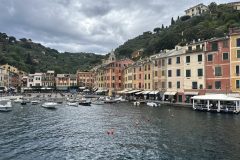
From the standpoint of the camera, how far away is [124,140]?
35969 millimetres

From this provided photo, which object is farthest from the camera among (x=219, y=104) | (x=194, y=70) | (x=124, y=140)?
(x=194, y=70)

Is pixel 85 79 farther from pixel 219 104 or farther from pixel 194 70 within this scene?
pixel 219 104

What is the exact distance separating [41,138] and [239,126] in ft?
100

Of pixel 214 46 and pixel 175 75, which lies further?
pixel 175 75

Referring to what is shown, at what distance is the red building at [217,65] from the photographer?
225ft

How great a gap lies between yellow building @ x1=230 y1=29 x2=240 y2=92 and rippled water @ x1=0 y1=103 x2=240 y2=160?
19.0 m

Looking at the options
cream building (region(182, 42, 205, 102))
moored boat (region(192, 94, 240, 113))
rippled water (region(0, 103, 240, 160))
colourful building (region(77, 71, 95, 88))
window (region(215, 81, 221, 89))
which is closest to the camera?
rippled water (region(0, 103, 240, 160))

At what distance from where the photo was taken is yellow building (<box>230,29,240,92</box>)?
65.9m

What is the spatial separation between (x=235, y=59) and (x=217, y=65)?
5.42 m

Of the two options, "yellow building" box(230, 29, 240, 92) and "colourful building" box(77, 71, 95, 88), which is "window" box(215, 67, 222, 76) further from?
"colourful building" box(77, 71, 95, 88)

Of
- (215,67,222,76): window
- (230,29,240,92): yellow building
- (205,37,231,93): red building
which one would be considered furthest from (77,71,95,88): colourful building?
(230,29,240,92): yellow building

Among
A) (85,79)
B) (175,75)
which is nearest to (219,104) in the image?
(175,75)

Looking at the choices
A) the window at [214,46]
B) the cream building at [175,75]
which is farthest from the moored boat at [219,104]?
the cream building at [175,75]

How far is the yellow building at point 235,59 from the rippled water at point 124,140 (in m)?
19.0
